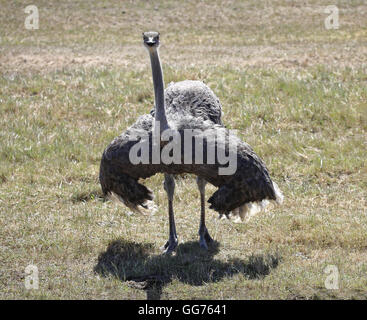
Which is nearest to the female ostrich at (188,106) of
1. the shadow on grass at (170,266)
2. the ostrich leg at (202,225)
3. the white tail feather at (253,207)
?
the ostrich leg at (202,225)

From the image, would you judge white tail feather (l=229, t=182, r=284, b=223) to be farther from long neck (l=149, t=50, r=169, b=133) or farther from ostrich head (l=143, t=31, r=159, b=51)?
ostrich head (l=143, t=31, r=159, b=51)

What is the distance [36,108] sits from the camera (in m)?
14.1

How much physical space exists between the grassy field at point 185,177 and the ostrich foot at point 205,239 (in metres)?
0.13

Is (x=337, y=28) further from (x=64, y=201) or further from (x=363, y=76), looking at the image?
(x=64, y=201)

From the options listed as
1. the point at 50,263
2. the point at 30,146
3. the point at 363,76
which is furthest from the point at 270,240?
the point at 363,76

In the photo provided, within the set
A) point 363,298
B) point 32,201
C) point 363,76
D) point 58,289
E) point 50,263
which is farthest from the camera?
point 363,76

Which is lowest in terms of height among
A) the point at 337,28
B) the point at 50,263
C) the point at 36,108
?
the point at 50,263

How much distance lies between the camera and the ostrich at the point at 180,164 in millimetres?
7656

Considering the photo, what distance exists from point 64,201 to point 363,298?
5.02 meters

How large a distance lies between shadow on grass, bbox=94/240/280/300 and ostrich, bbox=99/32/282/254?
1.07ft

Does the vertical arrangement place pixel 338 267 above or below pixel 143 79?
below

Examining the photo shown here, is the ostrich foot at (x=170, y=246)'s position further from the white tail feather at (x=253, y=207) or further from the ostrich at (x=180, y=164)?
the white tail feather at (x=253, y=207)

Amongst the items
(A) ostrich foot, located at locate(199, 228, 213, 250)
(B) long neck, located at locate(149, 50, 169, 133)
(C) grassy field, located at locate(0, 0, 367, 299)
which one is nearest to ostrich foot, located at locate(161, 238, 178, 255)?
(C) grassy field, located at locate(0, 0, 367, 299)

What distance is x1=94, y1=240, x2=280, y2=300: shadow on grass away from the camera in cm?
761
